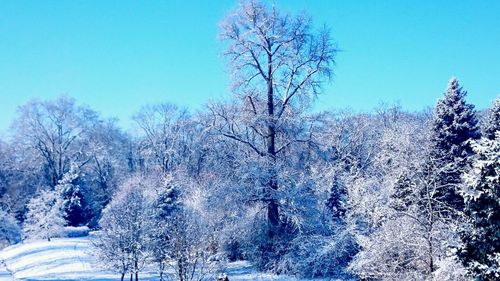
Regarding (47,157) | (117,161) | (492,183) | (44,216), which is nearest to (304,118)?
(492,183)

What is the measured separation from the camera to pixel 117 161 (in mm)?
53781

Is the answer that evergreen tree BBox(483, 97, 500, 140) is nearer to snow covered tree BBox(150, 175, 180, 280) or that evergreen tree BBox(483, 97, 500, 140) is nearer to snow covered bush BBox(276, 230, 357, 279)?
snow covered bush BBox(276, 230, 357, 279)

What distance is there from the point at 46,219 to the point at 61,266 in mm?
11825

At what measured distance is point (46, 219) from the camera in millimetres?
30906

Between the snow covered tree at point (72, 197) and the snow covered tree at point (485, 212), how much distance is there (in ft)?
109

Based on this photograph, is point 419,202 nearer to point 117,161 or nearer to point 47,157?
point 47,157

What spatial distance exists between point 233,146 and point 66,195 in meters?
25.3

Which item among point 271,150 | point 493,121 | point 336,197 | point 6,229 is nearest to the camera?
point 271,150

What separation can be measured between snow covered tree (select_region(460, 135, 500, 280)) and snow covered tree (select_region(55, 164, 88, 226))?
3312cm

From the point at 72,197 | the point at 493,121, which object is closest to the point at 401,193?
the point at 493,121

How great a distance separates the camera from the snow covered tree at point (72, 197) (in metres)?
37.2

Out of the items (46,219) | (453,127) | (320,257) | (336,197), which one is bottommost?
(320,257)

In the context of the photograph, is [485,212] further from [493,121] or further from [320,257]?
[493,121]

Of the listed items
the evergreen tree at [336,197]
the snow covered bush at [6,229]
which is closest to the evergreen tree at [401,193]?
the evergreen tree at [336,197]
